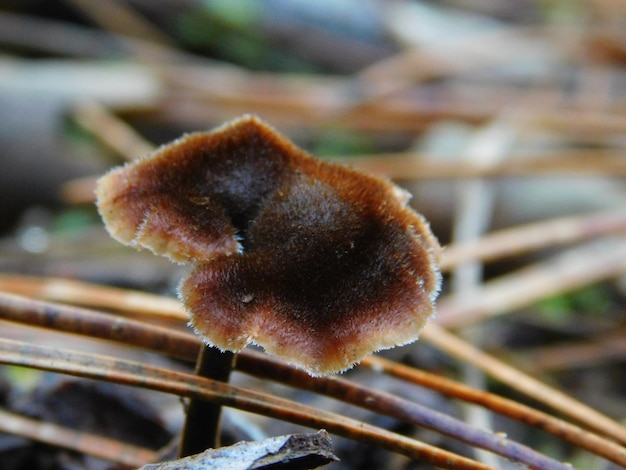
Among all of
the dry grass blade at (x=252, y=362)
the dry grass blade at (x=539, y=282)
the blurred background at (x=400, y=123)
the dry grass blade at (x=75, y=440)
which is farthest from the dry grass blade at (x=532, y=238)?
the dry grass blade at (x=75, y=440)

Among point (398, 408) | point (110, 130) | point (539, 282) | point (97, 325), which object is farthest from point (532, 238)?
point (110, 130)

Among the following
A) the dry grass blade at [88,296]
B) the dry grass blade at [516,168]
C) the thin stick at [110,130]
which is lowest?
the dry grass blade at [88,296]

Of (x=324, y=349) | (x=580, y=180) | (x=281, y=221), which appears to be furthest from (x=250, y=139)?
(x=580, y=180)

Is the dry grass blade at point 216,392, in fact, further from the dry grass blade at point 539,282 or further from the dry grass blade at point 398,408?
the dry grass blade at point 539,282

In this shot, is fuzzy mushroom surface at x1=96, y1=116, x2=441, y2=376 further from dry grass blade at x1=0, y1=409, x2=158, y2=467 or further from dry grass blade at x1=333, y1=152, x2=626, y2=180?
dry grass blade at x1=333, y1=152, x2=626, y2=180

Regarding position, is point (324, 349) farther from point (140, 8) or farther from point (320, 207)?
point (140, 8)

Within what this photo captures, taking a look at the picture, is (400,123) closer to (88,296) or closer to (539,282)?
(539,282)
